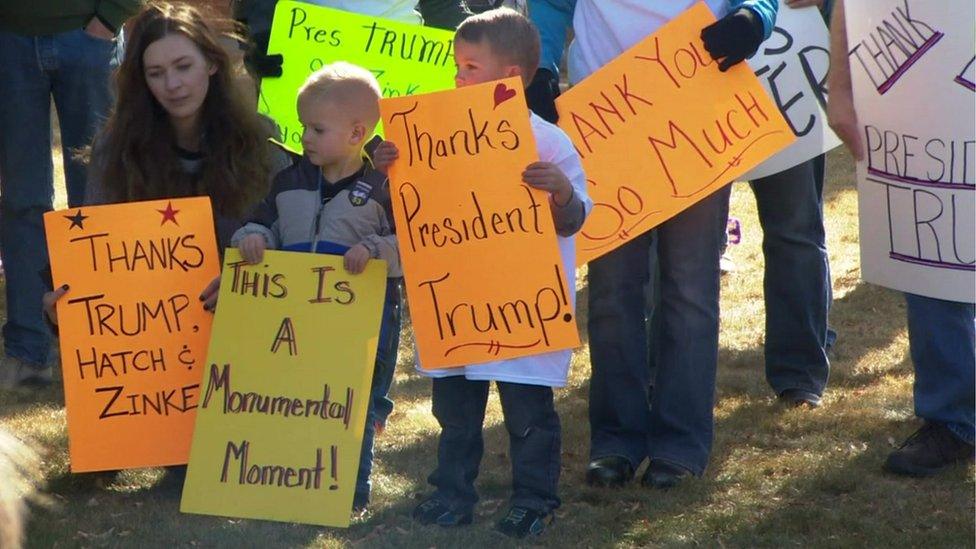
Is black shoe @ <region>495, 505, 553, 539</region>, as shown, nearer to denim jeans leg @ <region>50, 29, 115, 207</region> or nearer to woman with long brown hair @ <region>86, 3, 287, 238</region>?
woman with long brown hair @ <region>86, 3, 287, 238</region>

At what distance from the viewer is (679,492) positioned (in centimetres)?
435

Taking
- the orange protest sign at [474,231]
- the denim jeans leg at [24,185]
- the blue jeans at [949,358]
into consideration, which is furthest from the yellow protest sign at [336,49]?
the blue jeans at [949,358]

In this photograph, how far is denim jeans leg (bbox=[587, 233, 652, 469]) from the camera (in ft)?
14.7

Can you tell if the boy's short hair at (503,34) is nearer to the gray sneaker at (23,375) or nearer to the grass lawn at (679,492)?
the grass lawn at (679,492)

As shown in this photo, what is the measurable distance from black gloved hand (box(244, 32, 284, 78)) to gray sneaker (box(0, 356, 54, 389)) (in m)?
1.42

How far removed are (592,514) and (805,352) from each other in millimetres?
1490

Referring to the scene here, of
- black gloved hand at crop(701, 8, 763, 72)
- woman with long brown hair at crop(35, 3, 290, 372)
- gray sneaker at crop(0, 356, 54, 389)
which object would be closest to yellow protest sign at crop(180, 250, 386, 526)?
woman with long brown hair at crop(35, 3, 290, 372)

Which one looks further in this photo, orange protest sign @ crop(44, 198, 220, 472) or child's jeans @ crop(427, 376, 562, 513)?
orange protest sign @ crop(44, 198, 220, 472)

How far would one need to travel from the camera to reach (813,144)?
5.05m

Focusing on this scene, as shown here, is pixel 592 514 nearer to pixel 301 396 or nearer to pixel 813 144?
pixel 301 396

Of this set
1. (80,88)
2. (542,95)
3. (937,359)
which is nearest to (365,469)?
(542,95)

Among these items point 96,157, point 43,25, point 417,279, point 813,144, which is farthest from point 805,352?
point 43,25

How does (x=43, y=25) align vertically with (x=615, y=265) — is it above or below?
above

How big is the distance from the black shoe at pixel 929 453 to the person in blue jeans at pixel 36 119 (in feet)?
9.98
